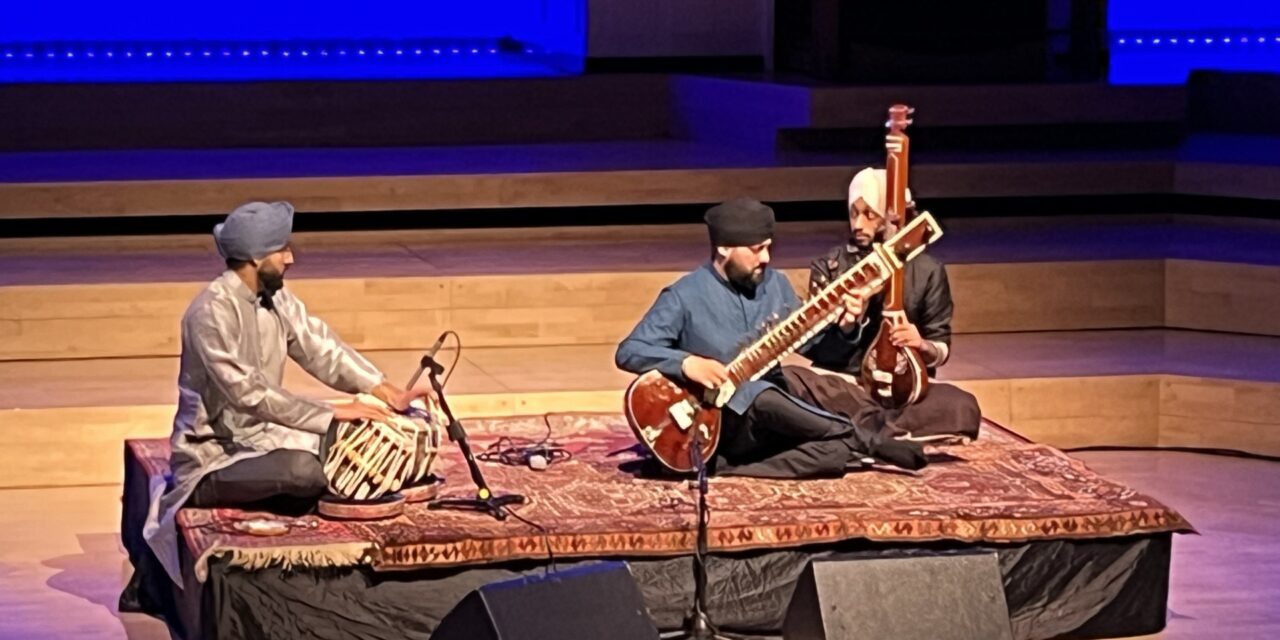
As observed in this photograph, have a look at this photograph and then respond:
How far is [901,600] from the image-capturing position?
Result: 4539 millimetres

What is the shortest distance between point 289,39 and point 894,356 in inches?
238

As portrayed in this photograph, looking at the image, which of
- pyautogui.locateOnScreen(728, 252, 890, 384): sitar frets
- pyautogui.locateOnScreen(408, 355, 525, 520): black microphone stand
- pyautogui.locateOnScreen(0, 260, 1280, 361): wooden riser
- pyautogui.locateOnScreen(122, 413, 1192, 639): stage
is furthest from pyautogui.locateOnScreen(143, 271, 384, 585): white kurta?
pyautogui.locateOnScreen(0, 260, 1280, 361): wooden riser

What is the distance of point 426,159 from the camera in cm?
983

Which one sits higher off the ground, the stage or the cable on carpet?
the stage

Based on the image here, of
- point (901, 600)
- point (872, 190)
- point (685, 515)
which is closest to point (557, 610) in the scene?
point (901, 600)

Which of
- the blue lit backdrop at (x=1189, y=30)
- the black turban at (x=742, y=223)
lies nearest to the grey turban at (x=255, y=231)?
the black turban at (x=742, y=223)

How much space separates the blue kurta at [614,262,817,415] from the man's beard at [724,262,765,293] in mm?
18

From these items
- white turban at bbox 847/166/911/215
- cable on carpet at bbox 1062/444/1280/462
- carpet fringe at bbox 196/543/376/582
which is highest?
white turban at bbox 847/166/911/215

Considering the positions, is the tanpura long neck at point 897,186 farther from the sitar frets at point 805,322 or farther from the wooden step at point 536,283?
the wooden step at point 536,283

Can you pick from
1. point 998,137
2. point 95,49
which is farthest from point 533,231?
point 95,49

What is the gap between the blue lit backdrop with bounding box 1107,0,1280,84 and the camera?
11734 millimetres

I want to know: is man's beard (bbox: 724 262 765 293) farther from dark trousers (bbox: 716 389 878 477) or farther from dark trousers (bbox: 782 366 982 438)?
dark trousers (bbox: 782 366 982 438)

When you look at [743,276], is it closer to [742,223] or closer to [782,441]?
[742,223]

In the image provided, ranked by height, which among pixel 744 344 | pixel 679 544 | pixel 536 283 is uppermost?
pixel 744 344
